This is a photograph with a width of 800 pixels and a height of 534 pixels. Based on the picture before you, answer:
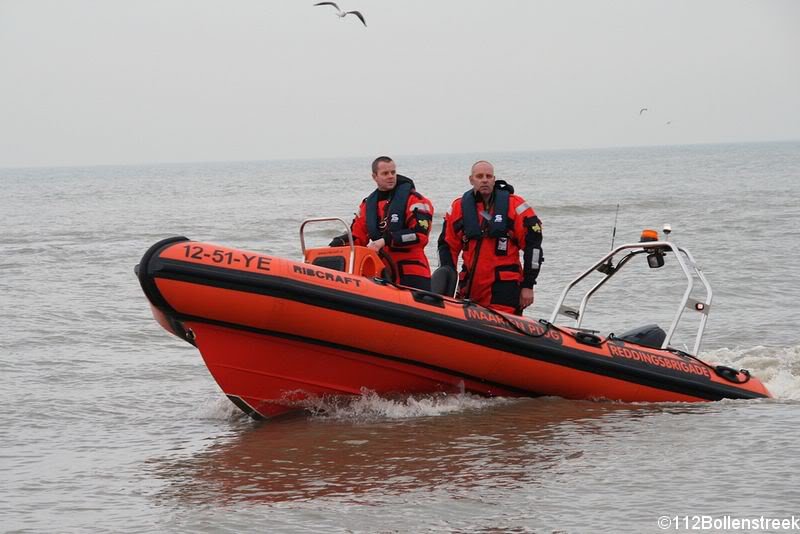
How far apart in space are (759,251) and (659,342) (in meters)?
8.56

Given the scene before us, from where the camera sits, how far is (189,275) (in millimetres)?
4934

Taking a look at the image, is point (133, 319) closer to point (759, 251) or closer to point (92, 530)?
point (92, 530)

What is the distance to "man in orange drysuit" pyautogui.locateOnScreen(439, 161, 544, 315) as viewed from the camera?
592 centimetres

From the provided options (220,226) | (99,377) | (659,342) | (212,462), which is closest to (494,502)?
(212,462)

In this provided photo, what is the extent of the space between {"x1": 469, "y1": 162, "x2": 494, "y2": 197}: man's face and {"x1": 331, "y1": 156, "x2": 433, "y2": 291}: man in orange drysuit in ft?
0.97

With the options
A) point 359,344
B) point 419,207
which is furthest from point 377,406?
point 419,207

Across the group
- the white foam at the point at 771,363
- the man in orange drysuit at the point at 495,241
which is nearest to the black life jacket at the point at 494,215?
the man in orange drysuit at the point at 495,241

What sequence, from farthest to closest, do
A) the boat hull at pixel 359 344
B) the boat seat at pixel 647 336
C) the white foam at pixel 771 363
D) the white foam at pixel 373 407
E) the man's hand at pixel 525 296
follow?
the white foam at pixel 771 363 → the boat seat at pixel 647 336 → the man's hand at pixel 525 296 → the white foam at pixel 373 407 → the boat hull at pixel 359 344

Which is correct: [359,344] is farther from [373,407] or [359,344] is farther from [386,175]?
[386,175]

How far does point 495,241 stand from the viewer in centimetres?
595

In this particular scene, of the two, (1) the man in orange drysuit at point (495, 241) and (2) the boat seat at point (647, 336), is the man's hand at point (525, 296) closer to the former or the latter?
(1) the man in orange drysuit at point (495, 241)

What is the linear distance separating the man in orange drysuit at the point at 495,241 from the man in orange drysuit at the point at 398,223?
8.3 inches

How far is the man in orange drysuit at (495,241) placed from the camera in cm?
592

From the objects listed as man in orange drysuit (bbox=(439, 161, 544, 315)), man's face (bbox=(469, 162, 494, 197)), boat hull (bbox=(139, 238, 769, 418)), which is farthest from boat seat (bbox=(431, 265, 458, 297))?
man's face (bbox=(469, 162, 494, 197))
